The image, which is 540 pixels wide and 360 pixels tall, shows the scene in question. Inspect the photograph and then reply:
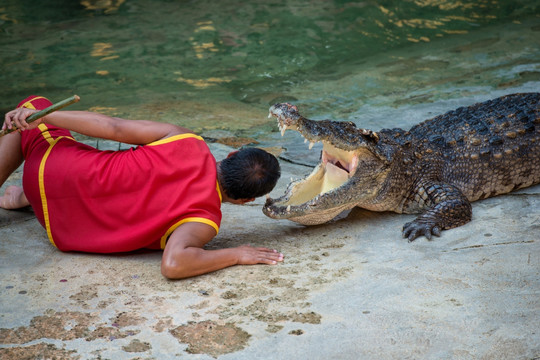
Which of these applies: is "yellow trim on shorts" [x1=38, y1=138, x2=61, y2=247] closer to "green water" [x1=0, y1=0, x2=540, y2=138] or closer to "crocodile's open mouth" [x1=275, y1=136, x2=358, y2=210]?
"crocodile's open mouth" [x1=275, y1=136, x2=358, y2=210]

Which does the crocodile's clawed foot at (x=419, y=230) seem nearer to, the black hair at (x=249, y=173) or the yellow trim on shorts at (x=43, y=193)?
the black hair at (x=249, y=173)

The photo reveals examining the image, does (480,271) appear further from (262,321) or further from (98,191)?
(98,191)

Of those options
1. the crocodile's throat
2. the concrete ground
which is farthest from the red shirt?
the crocodile's throat

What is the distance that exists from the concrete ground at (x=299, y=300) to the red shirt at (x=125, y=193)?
17 cm

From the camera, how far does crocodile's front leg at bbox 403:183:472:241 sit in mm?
3641

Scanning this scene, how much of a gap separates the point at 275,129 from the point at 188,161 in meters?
3.00

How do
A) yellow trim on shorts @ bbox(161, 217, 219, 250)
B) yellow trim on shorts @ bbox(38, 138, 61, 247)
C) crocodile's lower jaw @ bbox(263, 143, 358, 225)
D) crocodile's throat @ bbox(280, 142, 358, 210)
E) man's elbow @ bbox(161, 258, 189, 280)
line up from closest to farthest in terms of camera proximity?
man's elbow @ bbox(161, 258, 189, 280), yellow trim on shorts @ bbox(161, 217, 219, 250), yellow trim on shorts @ bbox(38, 138, 61, 247), crocodile's lower jaw @ bbox(263, 143, 358, 225), crocodile's throat @ bbox(280, 142, 358, 210)

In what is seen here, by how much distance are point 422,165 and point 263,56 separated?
4.92 metres

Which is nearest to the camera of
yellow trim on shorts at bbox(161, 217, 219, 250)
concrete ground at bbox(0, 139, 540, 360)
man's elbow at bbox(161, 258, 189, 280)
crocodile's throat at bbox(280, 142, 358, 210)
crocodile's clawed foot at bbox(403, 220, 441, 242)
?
concrete ground at bbox(0, 139, 540, 360)

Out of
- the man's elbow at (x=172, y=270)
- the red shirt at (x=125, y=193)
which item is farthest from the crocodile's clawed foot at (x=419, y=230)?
the man's elbow at (x=172, y=270)

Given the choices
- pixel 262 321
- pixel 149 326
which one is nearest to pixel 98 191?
pixel 149 326

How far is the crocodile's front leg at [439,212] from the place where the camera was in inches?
143

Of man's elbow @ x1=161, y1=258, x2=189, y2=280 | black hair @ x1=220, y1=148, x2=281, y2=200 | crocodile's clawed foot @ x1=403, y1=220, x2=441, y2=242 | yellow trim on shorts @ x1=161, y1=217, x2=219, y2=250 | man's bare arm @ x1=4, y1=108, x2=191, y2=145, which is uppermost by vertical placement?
man's bare arm @ x1=4, y1=108, x2=191, y2=145

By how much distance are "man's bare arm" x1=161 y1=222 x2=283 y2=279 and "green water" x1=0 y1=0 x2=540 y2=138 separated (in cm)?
290
